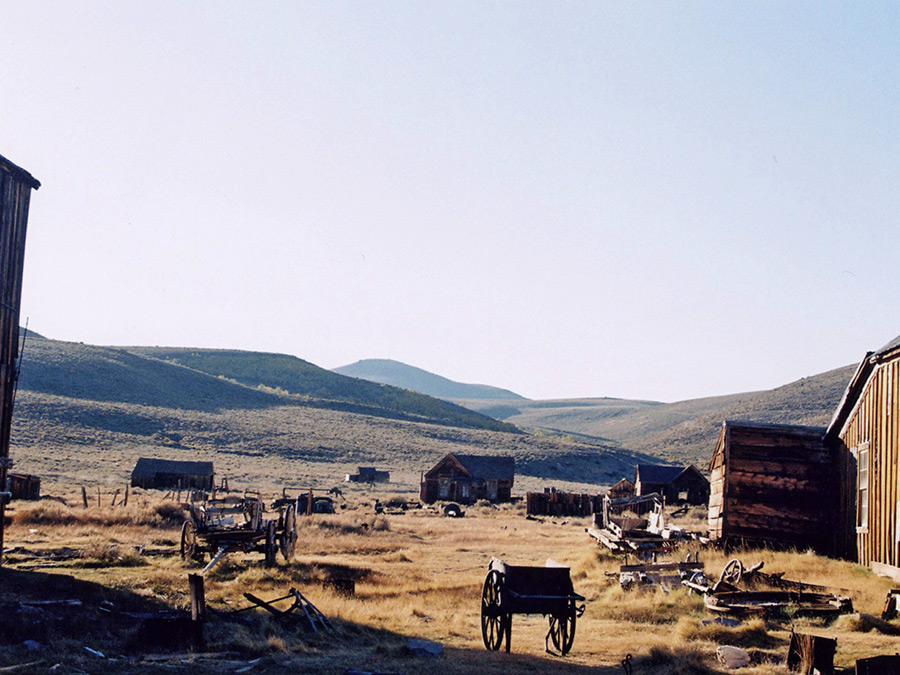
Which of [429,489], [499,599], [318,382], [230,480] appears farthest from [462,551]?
[318,382]

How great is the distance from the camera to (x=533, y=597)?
41.9ft

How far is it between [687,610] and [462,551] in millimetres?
14523

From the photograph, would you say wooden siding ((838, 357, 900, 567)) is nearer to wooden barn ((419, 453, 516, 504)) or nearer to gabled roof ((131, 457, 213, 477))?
wooden barn ((419, 453, 516, 504))

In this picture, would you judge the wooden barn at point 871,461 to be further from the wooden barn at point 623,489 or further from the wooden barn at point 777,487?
the wooden barn at point 623,489

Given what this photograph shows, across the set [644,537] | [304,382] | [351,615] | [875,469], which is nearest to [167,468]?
[644,537]

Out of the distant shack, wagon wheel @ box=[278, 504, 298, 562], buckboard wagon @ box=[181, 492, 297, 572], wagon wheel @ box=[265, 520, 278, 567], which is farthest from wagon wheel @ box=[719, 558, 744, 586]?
the distant shack

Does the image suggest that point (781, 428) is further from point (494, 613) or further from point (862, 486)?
point (494, 613)

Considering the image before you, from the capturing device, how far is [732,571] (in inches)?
663

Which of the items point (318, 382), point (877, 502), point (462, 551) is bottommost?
point (462, 551)

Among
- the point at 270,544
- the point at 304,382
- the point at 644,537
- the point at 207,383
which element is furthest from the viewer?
the point at 304,382

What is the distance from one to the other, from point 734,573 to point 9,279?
14804 millimetres

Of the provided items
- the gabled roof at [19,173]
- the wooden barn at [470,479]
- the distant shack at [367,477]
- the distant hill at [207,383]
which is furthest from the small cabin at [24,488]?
the distant hill at [207,383]

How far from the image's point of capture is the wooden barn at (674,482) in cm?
5931

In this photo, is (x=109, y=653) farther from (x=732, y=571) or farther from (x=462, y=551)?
(x=462, y=551)
